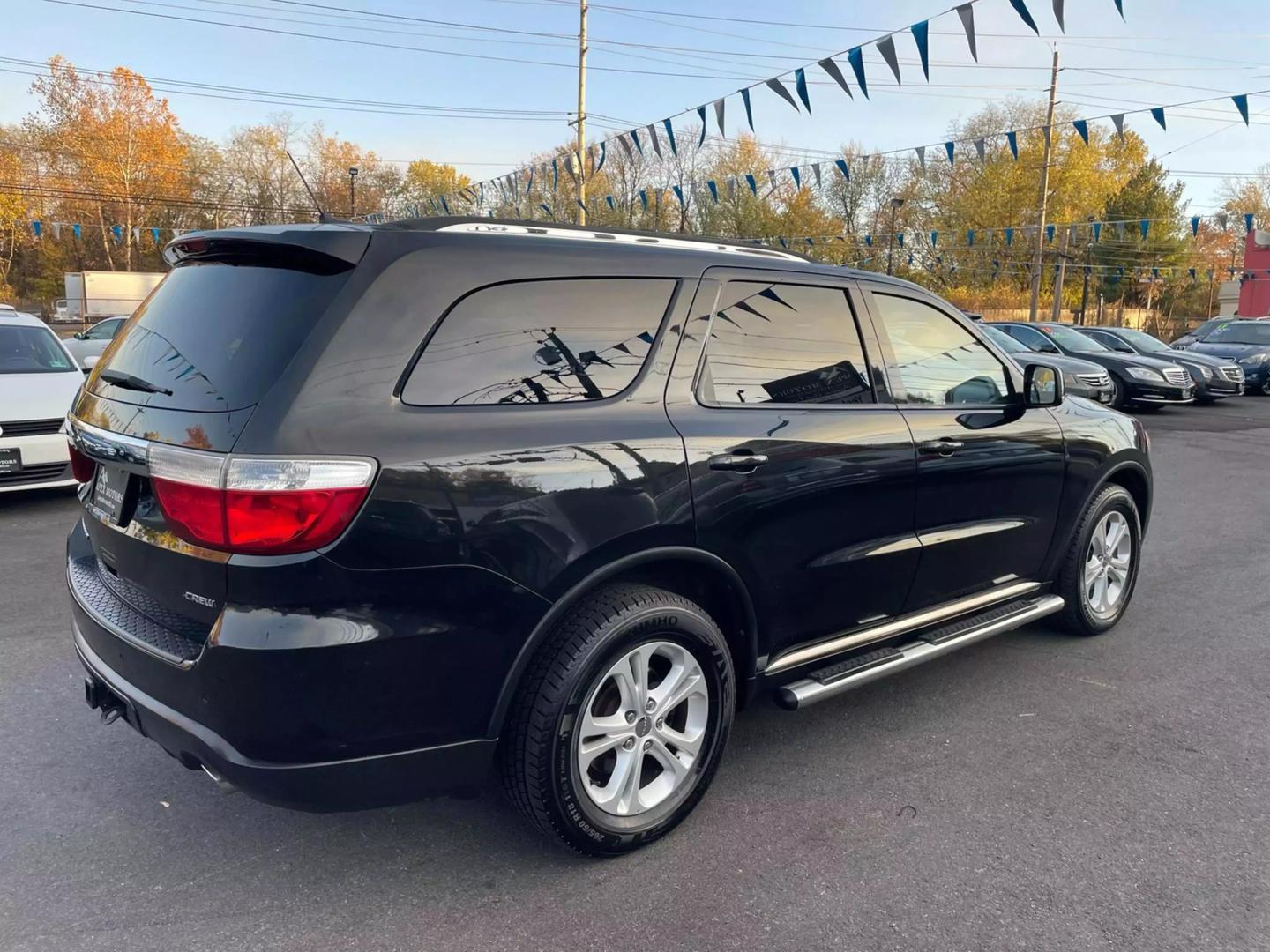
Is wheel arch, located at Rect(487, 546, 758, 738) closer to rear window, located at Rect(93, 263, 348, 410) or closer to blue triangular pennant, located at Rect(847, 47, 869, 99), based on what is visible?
rear window, located at Rect(93, 263, 348, 410)

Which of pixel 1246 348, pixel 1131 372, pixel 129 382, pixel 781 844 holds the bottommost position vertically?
pixel 781 844

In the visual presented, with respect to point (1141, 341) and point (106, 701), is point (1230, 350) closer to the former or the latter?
point (1141, 341)

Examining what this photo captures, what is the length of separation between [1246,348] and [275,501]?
22.6m

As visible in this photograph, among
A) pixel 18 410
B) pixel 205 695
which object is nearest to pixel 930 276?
pixel 18 410

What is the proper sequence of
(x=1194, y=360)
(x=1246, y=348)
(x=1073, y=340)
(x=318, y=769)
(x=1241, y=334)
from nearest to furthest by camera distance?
(x=318, y=769), (x=1073, y=340), (x=1194, y=360), (x=1246, y=348), (x=1241, y=334)

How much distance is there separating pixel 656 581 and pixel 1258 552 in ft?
18.2

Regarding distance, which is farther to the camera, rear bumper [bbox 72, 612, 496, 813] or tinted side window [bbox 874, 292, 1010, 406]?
tinted side window [bbox 874, 292, 1010, 406]

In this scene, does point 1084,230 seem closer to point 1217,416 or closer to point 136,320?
point 1217,416

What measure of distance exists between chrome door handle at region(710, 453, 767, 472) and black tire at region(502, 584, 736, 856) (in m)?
0.42

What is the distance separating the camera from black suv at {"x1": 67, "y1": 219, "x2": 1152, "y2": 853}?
7.06 feet

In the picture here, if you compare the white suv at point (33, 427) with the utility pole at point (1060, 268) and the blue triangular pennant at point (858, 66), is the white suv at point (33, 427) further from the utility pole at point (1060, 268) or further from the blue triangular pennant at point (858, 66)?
the utility pole at point (1060, 268)

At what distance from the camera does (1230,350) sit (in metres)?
19.7

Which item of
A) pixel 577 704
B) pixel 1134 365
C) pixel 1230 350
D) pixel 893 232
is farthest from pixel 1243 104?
pixel 893 232

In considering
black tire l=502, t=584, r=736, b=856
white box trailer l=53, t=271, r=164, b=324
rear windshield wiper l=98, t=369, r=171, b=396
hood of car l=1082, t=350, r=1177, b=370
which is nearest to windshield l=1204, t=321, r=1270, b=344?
hood of car l=1082, t=350, r=1177, b=370
